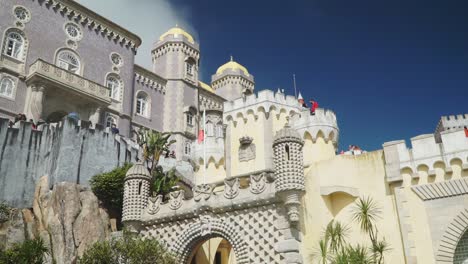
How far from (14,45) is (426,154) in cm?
2929

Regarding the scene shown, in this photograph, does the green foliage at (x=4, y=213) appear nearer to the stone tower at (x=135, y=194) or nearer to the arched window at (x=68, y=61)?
the stone tower at (x=135, y=194)

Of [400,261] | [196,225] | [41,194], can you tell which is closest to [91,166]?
[41,194]

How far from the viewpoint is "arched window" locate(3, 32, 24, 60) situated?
115 ft

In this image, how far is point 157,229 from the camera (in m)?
22.7

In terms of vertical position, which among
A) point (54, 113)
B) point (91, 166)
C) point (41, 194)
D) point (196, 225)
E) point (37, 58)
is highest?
point (37, 58)

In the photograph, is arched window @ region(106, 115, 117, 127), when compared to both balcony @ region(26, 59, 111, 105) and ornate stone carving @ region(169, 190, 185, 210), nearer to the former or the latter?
balcony @ region(26, 59, 111, 105)

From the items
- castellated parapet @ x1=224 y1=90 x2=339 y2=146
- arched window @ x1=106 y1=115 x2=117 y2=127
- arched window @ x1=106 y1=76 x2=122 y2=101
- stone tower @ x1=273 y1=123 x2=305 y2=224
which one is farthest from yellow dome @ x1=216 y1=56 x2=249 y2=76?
stone tower @ x1=273 y1=123 x2=305 y2=224

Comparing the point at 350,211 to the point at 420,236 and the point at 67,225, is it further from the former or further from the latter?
the point at 67,225

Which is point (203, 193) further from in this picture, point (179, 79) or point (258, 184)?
point (179, 79)

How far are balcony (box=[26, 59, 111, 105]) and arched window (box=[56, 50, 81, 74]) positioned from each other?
2.43 metres

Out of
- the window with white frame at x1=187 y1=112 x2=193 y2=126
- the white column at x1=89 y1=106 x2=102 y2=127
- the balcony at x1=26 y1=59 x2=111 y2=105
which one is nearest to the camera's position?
the balcony at x1=26 y1=59 x2=111 y2=105

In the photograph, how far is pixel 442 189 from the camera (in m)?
19.2

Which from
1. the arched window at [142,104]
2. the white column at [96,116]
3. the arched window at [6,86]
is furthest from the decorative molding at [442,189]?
the arched window at [142,104]

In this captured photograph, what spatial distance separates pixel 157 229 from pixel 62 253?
15.0 feet
